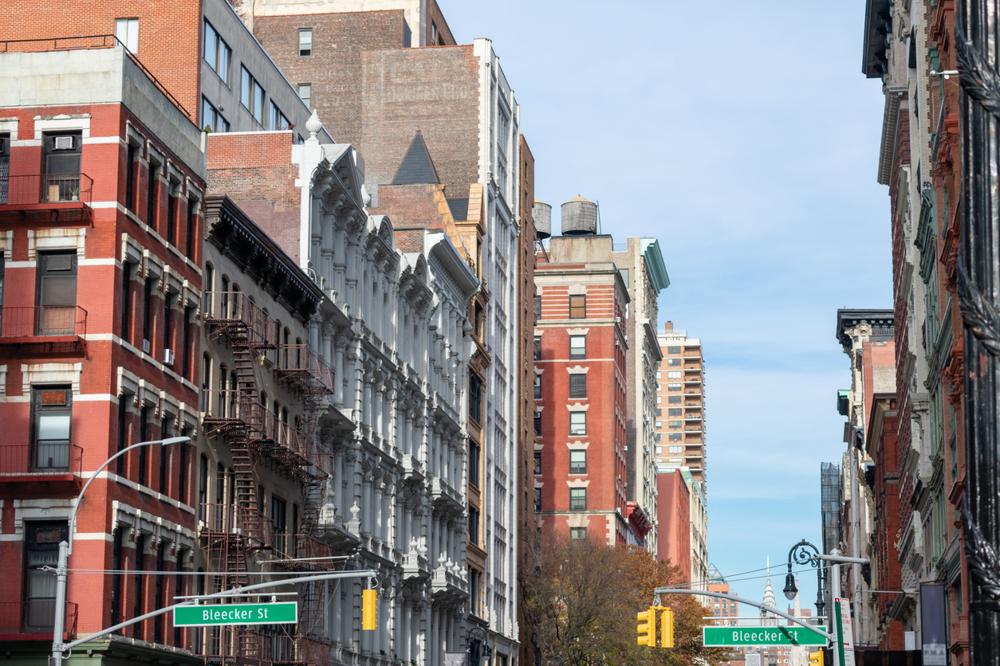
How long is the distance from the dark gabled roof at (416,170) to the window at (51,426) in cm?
5293

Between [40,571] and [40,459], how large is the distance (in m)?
2.92

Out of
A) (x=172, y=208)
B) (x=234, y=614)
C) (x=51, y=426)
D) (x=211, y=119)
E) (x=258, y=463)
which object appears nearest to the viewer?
(x=234, y=614)

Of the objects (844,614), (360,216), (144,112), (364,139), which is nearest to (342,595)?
(360,216)

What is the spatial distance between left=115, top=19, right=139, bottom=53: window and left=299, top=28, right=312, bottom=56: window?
44113 mm

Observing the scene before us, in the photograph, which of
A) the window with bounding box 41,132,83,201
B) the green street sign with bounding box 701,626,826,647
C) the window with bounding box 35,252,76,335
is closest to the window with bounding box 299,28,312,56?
the window with bounding box 41,132,83,201

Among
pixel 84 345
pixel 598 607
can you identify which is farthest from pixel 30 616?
pixel 598 607

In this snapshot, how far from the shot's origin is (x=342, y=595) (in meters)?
67.4

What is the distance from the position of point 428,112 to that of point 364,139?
4.23 m

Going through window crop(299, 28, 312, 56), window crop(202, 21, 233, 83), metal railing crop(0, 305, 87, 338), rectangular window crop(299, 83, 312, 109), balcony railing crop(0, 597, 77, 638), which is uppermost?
window crop(299, 28, 312, 56)

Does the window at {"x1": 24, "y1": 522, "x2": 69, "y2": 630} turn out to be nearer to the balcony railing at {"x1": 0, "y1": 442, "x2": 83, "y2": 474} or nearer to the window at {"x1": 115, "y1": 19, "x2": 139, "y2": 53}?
the balcony railing at {"x1": 0, "y1": 442, "x2": 83, "y2": 474}

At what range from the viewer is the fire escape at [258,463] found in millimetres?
53156

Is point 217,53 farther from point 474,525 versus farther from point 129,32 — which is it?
Result: point 474,525

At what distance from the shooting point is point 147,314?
4891 cm

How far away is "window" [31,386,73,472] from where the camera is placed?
4578 cm
